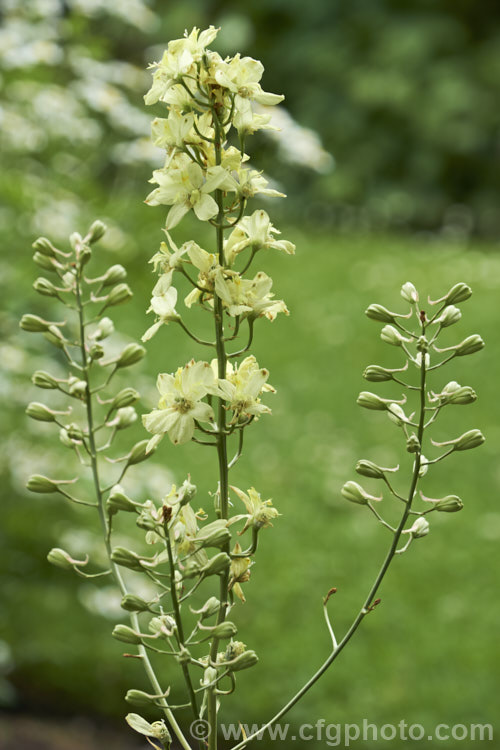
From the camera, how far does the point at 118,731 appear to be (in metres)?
2.76

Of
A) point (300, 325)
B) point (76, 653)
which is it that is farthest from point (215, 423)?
point (300, 325)

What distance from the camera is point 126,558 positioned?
0.59 metres

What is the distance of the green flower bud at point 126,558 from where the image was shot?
586 mm

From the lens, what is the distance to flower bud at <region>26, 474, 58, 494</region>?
2.31 feet

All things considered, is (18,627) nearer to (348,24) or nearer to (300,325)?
(300,325)

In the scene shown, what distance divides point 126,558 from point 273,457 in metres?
4.05

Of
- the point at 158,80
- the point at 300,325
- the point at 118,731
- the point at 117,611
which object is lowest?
the point at 118,731

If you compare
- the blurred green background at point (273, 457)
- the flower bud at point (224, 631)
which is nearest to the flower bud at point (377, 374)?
the flower bud at point (224, 631)

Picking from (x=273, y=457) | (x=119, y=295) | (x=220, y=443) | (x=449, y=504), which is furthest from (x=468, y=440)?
(x=273, y=457)

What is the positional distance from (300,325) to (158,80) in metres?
5.53

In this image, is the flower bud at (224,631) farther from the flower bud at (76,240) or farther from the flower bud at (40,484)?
the flower bud at (76,240)

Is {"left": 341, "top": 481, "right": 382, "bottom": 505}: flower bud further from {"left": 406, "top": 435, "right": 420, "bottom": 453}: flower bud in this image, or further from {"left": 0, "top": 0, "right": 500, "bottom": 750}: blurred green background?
{"left": 0, "top": 0, "right": 500, "bottom": 750}: blurred green background

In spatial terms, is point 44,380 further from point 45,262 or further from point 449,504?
point 449,504

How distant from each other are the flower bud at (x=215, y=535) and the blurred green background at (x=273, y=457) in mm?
1519
